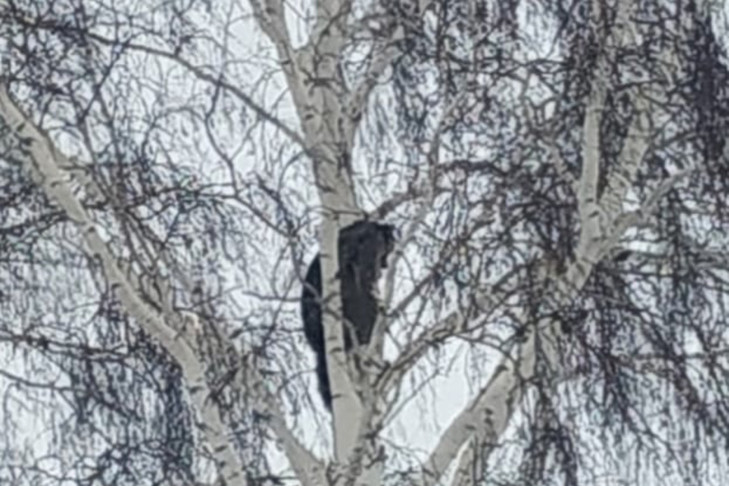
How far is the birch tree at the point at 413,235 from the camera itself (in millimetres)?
4035

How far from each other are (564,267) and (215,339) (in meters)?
0.78

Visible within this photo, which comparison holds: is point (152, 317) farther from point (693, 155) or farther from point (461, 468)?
point (693, 155)

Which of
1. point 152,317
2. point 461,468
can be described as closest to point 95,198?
point 152,317

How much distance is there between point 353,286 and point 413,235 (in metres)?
0.28

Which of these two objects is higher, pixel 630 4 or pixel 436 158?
pixel 630 4

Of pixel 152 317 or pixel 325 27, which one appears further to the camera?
pixel 325 27

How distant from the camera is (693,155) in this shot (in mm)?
4172

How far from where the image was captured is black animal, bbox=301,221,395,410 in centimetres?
427

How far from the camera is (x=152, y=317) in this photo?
13.4ft

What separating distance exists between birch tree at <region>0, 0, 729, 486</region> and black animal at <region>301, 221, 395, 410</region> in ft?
0.11

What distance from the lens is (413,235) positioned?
13.6 ft

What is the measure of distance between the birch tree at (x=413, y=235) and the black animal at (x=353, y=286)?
0.03m

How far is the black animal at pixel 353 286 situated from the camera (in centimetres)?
427

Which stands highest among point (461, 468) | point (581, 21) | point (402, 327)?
point (581, 21)
